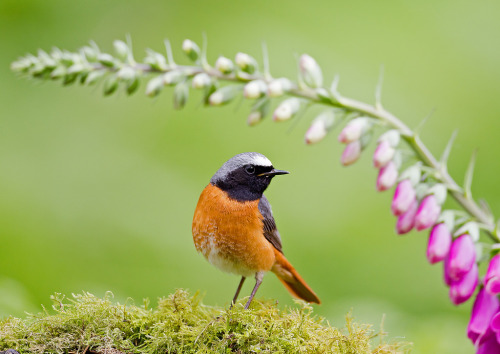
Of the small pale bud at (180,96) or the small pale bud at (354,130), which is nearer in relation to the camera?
the small pale bud at (354,130)

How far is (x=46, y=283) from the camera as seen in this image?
15.9ft

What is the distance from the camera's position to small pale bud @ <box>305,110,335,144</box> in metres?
2.42

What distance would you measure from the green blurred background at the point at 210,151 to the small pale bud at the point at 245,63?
9.47 ft

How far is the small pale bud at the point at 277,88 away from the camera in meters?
2.41

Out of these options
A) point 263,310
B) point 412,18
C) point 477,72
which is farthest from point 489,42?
point 263,310

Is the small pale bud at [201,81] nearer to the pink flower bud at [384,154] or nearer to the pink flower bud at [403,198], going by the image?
the pink flower bud at [384,154]

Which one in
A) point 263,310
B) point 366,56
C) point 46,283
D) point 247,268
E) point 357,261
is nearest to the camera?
point 263,310

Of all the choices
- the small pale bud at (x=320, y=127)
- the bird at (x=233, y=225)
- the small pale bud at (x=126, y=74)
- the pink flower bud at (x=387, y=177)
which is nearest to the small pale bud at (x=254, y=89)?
the small pale bud at (x=320, y=127)

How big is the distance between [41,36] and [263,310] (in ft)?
15.6

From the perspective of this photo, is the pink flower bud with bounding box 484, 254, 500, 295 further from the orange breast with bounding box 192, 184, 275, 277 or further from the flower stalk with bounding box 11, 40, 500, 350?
the orange breast with bounding box 192, 184, 275, 277

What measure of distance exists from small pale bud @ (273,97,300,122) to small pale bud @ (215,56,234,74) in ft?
0.86

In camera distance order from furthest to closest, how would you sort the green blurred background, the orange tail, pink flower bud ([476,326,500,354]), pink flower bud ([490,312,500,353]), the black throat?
the green blurred background < the orange tail < the black throat < pink flower bud ([476,326,500,354]) < pink flower bud ([490,312,500,353])

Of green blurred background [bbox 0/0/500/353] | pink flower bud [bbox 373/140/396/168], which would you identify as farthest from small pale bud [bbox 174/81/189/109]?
green blurred background [bbox 0/0/500/353]

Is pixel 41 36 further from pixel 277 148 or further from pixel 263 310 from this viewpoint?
pixel 263 310
